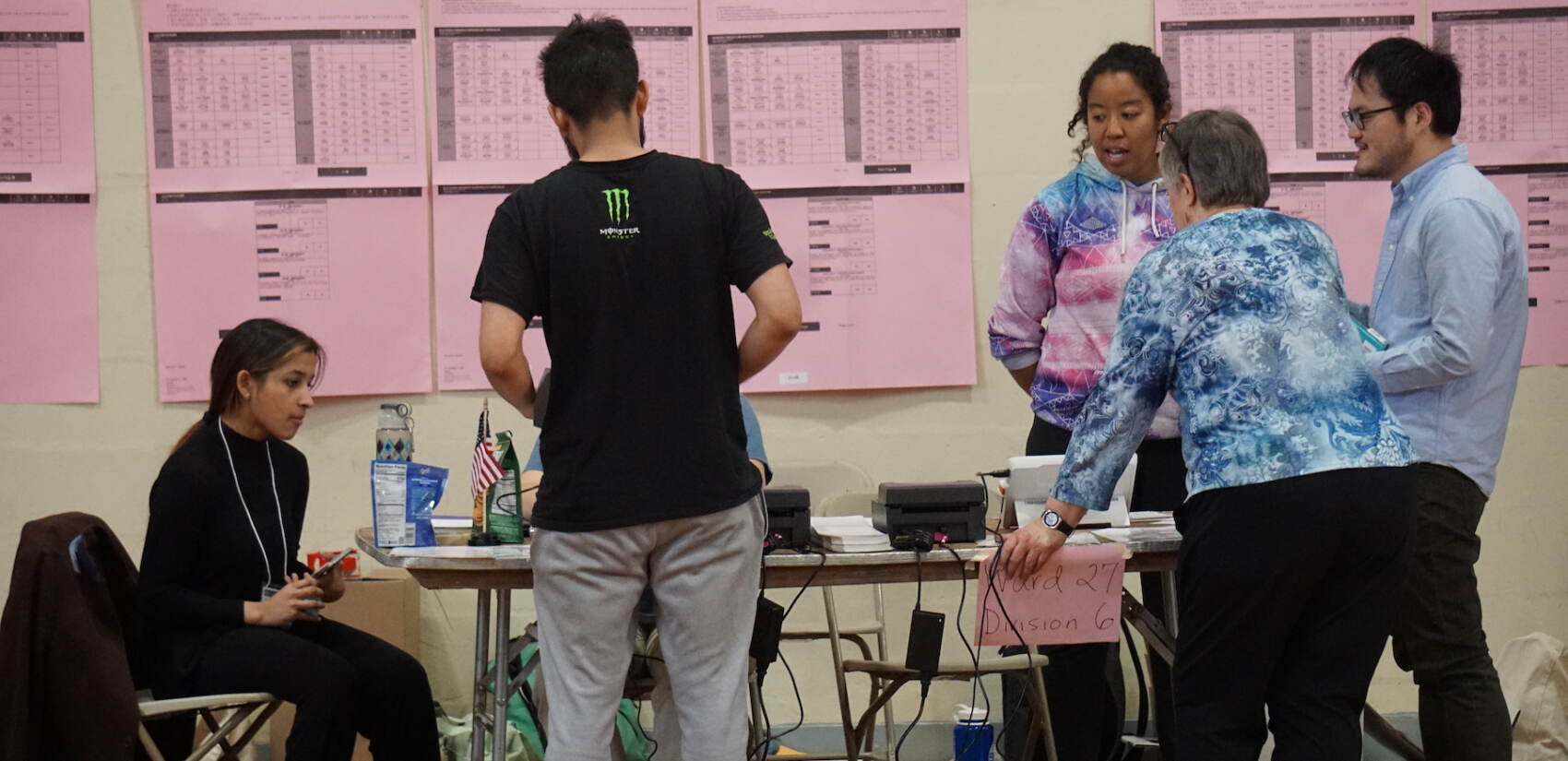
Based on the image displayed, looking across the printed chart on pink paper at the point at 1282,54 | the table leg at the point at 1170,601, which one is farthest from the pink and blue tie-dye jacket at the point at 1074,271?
the printed chart on pink paper at the point at 1282,54

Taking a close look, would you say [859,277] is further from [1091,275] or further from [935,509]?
[935,509]

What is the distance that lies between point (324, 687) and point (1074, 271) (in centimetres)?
177

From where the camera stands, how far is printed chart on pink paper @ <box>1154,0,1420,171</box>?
4.05 metres

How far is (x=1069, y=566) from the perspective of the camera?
2.55 m

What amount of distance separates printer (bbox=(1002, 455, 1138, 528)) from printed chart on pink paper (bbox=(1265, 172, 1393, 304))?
160 centimetres

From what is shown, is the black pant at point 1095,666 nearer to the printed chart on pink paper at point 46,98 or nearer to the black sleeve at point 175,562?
the black sleeve at point 175,562

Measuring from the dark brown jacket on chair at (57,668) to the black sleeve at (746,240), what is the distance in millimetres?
→ 1418

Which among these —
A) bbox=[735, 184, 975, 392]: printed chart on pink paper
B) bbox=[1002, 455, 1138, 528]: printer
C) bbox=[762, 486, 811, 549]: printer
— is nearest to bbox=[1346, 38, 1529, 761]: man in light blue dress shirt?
bbox=[1002, 455, 1138, 528]: printer

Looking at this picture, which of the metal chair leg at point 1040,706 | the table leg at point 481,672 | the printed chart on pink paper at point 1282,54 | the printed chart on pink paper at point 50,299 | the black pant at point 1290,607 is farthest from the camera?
the printed chart on pink paper at point 1282,54

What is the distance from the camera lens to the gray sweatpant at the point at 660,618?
2.22 meters

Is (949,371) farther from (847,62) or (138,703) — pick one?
(138,703)

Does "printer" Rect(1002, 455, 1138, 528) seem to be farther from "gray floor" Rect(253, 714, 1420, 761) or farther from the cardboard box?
the cardboard box

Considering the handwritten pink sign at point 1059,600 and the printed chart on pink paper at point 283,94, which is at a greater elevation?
the printed chart on pink paper at point 283,94

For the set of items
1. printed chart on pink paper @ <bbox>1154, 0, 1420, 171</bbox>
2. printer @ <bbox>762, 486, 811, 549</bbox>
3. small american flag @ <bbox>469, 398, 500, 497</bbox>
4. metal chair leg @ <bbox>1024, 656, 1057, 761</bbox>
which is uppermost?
printed chart on pink paper @ <bbox>1154, 0, 1420, 171</bbox>
